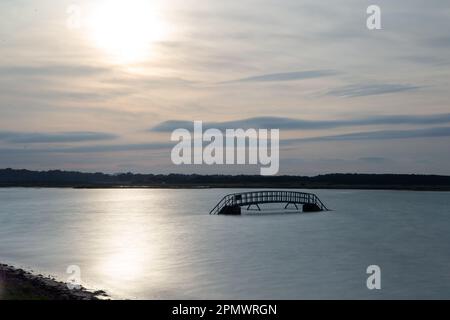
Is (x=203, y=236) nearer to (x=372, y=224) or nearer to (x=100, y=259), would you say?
(x=100, y=259)

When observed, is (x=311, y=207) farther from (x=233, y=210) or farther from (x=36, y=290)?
(x=36, y=290)

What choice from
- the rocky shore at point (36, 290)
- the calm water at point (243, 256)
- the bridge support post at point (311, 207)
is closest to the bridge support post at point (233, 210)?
the calm water at point (243, 256)

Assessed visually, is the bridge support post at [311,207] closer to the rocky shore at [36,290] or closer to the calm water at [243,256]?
the calm water at [243,256]

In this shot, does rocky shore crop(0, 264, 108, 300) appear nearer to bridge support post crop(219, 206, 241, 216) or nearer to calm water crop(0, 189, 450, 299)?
calm water crop(0, 189, 450, 299)

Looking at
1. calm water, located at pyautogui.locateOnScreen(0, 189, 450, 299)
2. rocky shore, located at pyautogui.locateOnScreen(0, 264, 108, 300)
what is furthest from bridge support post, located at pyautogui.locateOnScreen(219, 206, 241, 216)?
rocky shore, located at pyautogui.locateOnScreen(0, 264, 108, 300)
